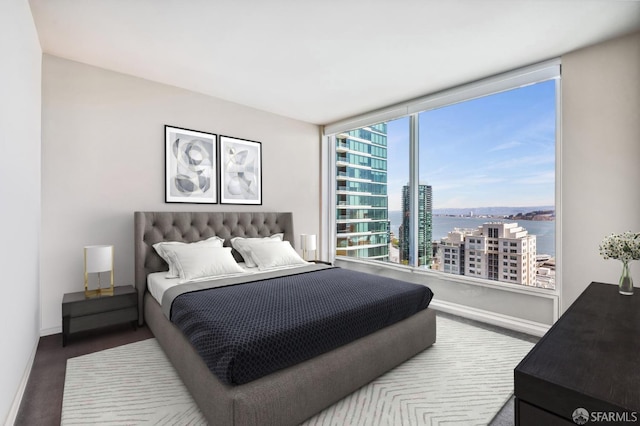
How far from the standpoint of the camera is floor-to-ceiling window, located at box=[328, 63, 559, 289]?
3080 mm

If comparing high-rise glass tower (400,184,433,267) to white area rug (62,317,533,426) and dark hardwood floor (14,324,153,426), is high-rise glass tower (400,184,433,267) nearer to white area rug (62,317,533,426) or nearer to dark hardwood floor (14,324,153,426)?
white area rug (62,317,533,426)

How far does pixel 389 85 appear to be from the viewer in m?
3.58

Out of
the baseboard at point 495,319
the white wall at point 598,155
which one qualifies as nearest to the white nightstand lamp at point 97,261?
the baseboard at point 495,319

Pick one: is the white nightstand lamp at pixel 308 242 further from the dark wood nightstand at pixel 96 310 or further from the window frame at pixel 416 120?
the dark wood nightstand at pixel 96 310

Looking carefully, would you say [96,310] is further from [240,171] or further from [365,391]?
[365,391]

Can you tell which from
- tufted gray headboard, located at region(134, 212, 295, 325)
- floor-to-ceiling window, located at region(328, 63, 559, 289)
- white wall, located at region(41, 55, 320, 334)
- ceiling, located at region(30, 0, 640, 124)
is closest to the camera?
ceiling, located at region(30, 0, 640, 124)

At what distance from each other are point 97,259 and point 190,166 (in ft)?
4.71

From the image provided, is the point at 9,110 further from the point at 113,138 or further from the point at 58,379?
the point at 58,379

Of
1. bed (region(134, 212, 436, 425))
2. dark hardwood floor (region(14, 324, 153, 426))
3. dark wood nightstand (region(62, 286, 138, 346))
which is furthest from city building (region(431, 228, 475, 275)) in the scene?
dark wood nightstand (region(62, 286, 138, 346))

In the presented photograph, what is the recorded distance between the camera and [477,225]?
3.54 meters

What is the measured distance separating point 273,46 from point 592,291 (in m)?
2.96

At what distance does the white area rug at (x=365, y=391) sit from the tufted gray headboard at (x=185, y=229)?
86cm

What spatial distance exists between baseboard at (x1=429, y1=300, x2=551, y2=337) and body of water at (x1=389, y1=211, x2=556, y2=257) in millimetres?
731

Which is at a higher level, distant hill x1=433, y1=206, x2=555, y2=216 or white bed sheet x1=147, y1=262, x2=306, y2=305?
distant hill x1=433, y1=206, x2=555, y2=216
